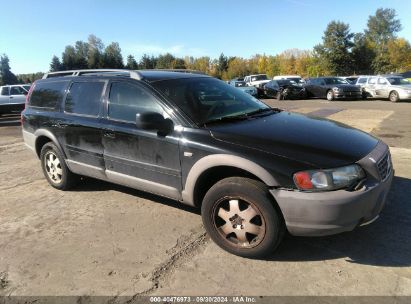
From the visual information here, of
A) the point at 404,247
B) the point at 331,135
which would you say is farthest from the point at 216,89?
the point at 404,247

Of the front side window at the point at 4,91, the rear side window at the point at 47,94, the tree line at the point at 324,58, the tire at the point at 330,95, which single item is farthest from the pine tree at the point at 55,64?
the rear side window at the point at 47,94

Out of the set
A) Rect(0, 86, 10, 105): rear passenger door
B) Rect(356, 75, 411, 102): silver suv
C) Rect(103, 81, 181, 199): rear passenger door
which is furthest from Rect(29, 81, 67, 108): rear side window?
Rect(356, 75, 411, 102): silver suv

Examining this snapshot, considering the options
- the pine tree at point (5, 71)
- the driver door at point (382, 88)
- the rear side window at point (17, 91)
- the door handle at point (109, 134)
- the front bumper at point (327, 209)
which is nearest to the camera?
the front bumper at point (327, 209)

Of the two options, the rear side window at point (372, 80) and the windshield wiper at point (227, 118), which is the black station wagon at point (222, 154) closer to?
the windshield wiper at point (227, 118)

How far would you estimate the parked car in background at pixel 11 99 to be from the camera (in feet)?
65.7

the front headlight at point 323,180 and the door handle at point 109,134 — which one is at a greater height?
the door handle at point 109,134

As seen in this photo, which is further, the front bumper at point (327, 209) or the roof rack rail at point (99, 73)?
the roof rack rail at point (99, 73)

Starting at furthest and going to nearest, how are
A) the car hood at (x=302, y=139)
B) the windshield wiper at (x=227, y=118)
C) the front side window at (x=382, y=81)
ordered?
the front side window at (x=382, y=81), the windshield wiper at (x=227, y=118), the car hood at (x=302, y=139)

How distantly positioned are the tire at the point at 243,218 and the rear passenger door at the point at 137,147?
58cm

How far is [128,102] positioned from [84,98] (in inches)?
35.8

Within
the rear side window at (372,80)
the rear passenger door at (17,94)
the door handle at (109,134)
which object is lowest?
the rear side window at (372,80)

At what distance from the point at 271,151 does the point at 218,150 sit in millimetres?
506

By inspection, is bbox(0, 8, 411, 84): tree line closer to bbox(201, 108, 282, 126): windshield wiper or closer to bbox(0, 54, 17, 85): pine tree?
bbox(0, 54, 17, 85): pine tree

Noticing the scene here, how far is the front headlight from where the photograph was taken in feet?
10.4
